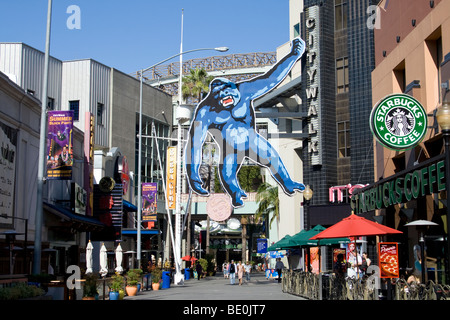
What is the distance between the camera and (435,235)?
20609 millimetres

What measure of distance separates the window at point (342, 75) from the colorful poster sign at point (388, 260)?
78.1 feet

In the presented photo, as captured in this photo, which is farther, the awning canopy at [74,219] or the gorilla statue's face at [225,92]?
the gorilla statue's face at [225,92]

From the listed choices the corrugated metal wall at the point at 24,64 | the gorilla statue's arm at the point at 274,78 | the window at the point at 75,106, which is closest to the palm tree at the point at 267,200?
the window at the point at 75,106

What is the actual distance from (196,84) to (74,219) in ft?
96.5

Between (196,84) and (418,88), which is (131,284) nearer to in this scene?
(418,88)

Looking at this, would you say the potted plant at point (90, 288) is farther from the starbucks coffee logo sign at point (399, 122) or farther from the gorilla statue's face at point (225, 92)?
the gorilla statue's face at point (225, 92)

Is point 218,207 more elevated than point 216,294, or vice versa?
point 218,207

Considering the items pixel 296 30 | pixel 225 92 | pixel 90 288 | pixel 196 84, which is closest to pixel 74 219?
pixel 90 288

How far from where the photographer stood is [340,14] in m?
39.0

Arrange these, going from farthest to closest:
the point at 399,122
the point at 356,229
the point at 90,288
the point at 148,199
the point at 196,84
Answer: the point at 196,84
the point at 148,199
the point at 90,288
the point at 399,122
the point at 356,229

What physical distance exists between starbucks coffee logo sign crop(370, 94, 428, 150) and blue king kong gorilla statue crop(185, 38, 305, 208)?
16961mm

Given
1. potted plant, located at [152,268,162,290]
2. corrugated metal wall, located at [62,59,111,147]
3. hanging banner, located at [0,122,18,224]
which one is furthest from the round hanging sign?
corrugated metal wall, located at [62,59,111,147]

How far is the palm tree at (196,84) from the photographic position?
59441mm

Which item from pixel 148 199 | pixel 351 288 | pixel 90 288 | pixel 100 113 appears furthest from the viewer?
pixel 100 113
